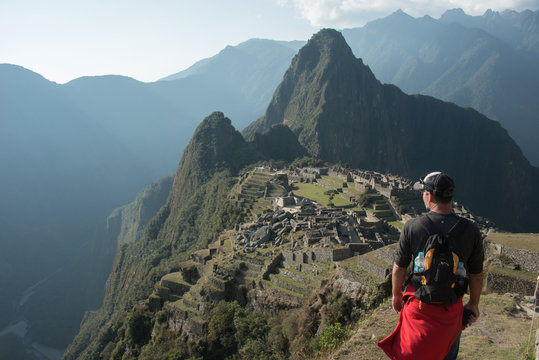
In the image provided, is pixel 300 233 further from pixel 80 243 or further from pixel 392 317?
pixel 80 243

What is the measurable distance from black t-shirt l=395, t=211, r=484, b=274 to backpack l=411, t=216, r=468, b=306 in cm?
5

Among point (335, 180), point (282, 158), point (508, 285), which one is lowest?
point (335, 180)

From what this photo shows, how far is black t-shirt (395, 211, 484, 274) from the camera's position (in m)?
3.40

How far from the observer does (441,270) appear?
3309 mm

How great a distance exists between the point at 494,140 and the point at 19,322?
626ft

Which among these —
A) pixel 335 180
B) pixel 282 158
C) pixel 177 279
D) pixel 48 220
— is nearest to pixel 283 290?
pixel 177 279

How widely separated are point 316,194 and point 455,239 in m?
40.2

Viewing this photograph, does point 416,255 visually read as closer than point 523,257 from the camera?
Yes

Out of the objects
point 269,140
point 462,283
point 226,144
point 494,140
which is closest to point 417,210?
point 462,283

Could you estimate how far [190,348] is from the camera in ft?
56.7

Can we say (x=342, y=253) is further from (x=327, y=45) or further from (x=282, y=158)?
(x=327, y=45)

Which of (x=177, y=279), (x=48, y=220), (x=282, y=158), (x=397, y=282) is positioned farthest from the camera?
(x=48, y=220)

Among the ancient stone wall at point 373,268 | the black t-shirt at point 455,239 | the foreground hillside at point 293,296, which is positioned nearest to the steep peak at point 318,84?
the foreground hillside at point 293,296

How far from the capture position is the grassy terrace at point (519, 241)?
1024 cm
